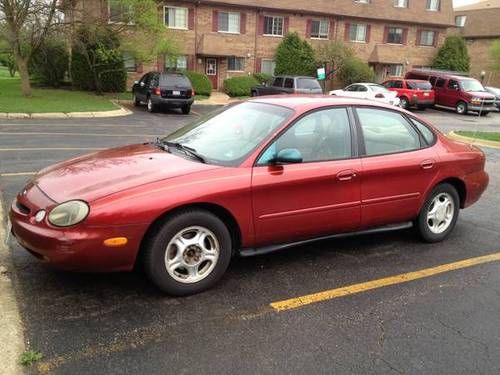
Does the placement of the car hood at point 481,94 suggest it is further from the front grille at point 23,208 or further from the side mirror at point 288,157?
the front grille at point 23,208

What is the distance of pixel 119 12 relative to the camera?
922 inches

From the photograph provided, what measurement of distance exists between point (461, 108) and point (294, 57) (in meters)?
11.3

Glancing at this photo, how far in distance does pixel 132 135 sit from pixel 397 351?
37.2 ft

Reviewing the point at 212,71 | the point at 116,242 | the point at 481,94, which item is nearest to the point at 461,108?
the point at 481,94

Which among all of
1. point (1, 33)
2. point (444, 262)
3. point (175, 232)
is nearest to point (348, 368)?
point (175, 232)

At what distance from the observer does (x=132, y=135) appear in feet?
44.8

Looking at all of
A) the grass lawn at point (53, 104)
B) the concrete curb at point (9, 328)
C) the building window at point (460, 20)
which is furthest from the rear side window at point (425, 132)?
the building window at point (460, 20)

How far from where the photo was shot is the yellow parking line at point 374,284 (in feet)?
13.0

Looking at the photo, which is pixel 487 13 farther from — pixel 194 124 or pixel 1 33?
pixel 194 124

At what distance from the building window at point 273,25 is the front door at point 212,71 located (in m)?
4.17

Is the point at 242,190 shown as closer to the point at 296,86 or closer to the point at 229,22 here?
the point at 296,86

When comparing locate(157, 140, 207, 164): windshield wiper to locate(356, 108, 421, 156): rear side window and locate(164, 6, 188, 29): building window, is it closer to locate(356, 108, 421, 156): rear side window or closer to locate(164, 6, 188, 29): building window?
locate(356, 108, 421, 156): rear side window

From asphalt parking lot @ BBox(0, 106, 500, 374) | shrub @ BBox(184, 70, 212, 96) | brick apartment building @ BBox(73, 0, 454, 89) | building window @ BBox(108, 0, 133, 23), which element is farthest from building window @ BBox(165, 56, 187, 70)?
asphalt parking lot @ BBox(0, 106, 500, 374)

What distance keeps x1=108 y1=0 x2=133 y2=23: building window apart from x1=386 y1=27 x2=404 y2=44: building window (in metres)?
23.0
